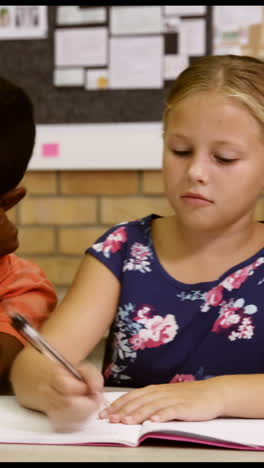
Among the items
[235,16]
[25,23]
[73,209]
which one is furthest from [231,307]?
[25,23]

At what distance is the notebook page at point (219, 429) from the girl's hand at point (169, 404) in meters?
0.01

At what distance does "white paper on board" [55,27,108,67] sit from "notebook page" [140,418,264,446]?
1405 millimetres

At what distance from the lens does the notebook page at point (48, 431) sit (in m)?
0.65

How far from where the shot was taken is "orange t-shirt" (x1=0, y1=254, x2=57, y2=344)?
0.96 metres

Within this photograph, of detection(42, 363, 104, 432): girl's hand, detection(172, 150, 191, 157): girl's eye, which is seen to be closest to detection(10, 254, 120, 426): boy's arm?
detection(42, 363, 104, 432): girl's hand

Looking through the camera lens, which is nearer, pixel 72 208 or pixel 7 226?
pixel 7 226

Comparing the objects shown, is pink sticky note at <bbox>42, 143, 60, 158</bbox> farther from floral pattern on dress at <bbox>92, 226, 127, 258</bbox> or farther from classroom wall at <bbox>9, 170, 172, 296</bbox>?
floral pattern on dress at <bbox>92, 226, 127, 258</bbox>

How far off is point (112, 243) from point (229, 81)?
313 mm

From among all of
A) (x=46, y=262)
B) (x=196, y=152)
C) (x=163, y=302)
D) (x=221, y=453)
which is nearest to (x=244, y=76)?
(x=196, y=152)

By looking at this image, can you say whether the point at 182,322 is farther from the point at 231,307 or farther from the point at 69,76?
the point at 69,76

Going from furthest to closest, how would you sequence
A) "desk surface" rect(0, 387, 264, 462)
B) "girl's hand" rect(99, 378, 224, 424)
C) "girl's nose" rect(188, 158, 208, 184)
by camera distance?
"girl's nose" rect(188, 158, 208, 184), "girl's hand" rect(99, 378, 224, 424), "desk surface" rect(0, 387, 264, 462)

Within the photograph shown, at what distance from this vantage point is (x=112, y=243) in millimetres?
1036

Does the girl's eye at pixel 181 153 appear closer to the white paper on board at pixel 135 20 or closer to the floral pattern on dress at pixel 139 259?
the floral pattern on dress at pixel 139 259

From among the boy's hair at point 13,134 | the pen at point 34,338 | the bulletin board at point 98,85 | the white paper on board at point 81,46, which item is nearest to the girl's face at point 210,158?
the boy's hair at point 13,134
